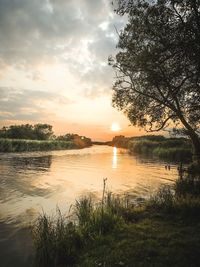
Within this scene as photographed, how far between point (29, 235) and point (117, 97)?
12264 millimetres

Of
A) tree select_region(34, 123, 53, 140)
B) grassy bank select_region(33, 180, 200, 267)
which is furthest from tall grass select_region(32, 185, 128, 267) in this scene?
tree select_region(34, 123, 53, 140)

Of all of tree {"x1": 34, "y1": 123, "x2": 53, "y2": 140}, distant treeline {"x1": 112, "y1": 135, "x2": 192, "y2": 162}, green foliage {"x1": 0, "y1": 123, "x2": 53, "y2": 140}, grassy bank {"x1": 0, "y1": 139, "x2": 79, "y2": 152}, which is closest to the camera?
distant treeline {"x1": 112, "y1": 135, "x2": 192, "y2": 162}

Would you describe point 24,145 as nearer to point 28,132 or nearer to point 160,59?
point 28,132

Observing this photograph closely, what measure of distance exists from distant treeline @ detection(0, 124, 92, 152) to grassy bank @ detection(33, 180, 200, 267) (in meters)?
54.8

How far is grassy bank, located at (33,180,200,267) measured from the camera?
719 cm

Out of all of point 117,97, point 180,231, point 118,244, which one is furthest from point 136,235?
point 117,97

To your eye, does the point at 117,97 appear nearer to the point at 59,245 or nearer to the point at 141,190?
the point at 141,190

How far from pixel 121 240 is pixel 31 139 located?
101 meters

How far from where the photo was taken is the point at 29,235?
401 inches

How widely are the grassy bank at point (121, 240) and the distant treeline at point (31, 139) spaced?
54.8 meters

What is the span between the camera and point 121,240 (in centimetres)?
850

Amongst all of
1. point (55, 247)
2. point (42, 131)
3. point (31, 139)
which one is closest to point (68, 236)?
point (55, 247)

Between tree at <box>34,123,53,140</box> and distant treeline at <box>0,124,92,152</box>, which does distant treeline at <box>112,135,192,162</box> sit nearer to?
distant treeline at <box>0,124,92,152</box>

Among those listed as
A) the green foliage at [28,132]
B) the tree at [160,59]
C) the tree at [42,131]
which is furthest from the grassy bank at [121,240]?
the tree at [42,131]
